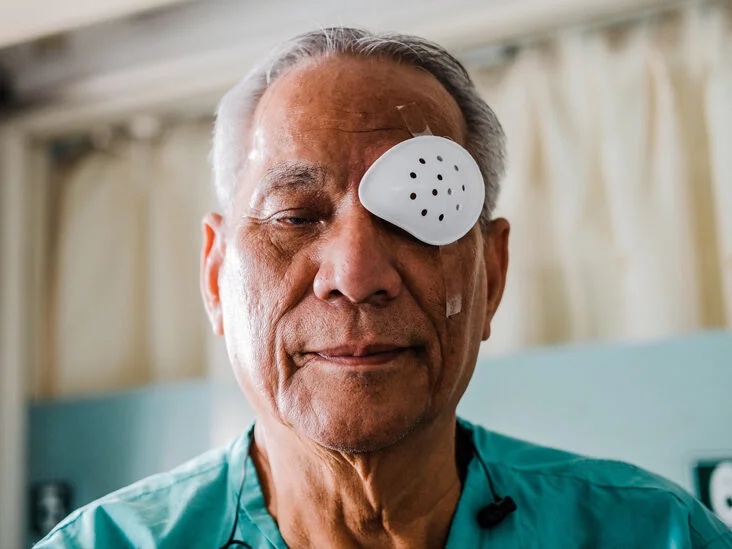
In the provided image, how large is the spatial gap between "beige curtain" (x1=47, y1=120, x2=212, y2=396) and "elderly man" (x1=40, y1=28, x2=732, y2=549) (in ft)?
3.02

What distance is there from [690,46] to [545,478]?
949 mm

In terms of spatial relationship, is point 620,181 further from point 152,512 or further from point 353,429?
point 152,512

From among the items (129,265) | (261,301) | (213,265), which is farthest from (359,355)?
(129,265)

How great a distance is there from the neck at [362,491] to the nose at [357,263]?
0.18 metres

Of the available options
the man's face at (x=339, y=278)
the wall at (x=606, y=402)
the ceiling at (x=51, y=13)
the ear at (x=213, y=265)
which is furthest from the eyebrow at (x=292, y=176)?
the ceiling at (x=51, y=13)

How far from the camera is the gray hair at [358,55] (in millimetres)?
1015

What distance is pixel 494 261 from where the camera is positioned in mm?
1084

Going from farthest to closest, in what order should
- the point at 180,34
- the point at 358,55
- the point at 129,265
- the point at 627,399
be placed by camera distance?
the point at 129,265
the point at 180,34
the point at 627,399
the point at 358,55

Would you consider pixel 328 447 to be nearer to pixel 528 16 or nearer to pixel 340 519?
pixel 340 519

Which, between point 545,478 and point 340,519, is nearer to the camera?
point 340,519

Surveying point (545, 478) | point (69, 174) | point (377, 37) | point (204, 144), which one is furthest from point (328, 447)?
point (69, 174)

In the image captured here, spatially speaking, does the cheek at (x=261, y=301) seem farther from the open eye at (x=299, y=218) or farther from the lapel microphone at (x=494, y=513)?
the lapel microphone at (x=494, y=513)

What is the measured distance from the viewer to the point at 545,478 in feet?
3.55

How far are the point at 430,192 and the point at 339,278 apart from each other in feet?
0.47
